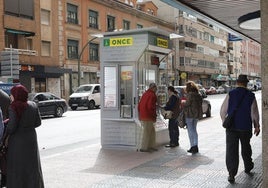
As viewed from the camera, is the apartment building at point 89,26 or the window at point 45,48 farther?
the apartment building at point 89,26

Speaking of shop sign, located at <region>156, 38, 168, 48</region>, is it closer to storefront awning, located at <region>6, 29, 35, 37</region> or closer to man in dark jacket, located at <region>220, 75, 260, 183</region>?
man in dark jacket, located at <region>220, 75, 260, 183</region>

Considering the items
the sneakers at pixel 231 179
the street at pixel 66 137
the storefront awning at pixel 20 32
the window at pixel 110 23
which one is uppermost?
the window at pixel 110 23

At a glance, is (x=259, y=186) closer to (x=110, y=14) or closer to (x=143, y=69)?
(x=143, y=69)

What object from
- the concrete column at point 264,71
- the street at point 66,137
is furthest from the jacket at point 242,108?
the street at point 66,137

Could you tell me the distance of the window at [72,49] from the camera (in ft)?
138

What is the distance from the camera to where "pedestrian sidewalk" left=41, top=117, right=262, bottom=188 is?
280 inches

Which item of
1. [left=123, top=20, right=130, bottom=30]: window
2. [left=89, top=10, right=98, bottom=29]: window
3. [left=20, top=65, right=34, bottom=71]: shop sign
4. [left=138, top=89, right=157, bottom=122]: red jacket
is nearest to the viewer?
[left=138, top=89, right=157, bottom=122]: red jacket

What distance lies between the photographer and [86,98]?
103ft

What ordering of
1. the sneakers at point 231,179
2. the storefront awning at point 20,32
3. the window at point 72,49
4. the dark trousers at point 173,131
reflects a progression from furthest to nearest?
the window at point 72,49 < the storefront awning at point 20,32 < the dark trousers at point 173,131 < the sneakers at point 231,179

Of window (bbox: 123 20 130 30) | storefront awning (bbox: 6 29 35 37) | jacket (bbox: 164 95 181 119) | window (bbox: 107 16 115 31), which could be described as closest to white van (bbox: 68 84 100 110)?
storefront awning (bbox: 6 29 35 37)

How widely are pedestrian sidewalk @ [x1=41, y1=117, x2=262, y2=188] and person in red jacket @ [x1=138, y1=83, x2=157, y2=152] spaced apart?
0.96 feet

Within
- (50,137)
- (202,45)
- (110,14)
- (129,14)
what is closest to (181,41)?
(202,45)

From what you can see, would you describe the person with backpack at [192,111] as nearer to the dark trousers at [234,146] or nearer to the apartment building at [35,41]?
the dark trousers at [234,146]

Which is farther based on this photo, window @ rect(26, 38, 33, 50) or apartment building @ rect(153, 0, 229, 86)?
apartment building @ rect(153, 0, 229, 86)
